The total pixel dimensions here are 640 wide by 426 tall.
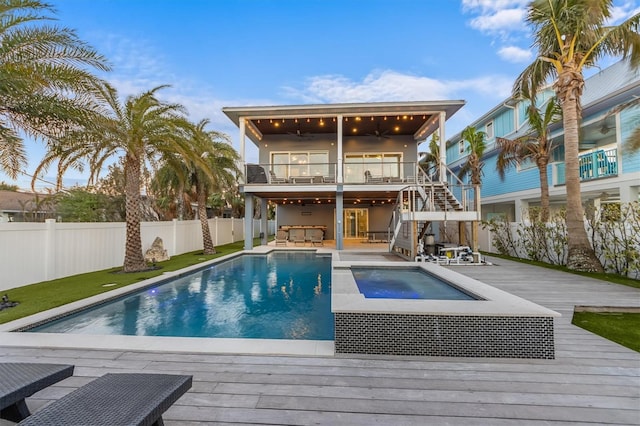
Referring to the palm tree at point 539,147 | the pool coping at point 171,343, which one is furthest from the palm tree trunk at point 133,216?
the palm tree at point 539,147

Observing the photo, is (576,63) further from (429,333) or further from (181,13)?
(181,13)

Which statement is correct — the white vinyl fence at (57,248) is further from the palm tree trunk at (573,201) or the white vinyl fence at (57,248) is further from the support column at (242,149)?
the palm tree trunk at (573,201)

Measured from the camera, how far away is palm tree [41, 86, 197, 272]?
323 inches

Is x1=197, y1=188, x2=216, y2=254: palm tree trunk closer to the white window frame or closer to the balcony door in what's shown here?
the balcony door

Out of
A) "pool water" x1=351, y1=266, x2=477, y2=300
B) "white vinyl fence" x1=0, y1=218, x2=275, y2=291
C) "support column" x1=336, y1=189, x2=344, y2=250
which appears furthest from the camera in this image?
"support column" x1=336, y1=189, x2=344, y2=250

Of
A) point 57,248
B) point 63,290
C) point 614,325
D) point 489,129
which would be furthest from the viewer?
point 489,129

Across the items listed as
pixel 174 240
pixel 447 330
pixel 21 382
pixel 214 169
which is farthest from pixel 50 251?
pixel 447 330

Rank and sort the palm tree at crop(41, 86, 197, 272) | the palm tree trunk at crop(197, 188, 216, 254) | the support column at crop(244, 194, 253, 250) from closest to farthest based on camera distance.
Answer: the palm tree at crop(41, 86, 197, 272), the palm tree trunk at crop(197, 188, 216, 254), the support column at crop(244, 194, 253, 250)

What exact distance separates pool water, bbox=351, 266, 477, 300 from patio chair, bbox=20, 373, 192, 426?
4231 mm

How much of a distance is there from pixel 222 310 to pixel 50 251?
17.1ft

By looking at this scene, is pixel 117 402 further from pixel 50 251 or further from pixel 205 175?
pixel 205 175

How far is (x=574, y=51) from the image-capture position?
806cm

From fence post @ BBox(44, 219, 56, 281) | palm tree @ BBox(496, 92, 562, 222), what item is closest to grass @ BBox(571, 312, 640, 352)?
palm tree @ BBox(496, 92, 562, 222)

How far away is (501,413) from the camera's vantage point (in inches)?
80.8
